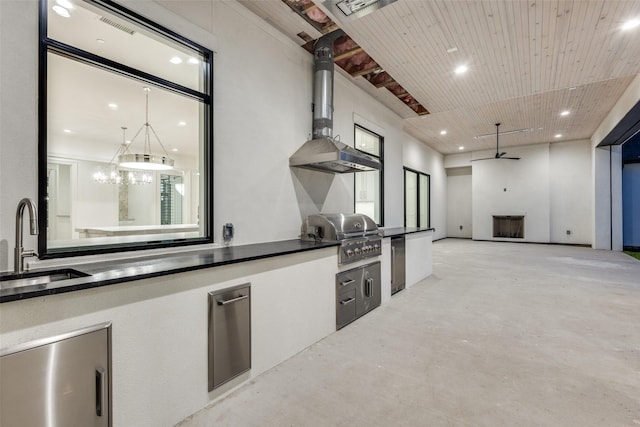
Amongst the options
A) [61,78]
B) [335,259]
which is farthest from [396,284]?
[61,78]

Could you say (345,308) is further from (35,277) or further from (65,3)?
(65,3)

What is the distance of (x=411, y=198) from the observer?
945cm

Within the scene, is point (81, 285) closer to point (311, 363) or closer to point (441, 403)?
point (311, 363)

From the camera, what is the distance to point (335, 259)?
2.96 meters

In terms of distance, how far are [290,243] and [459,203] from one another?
10726mm

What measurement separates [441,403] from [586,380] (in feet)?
3.83

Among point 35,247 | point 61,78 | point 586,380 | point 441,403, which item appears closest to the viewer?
point 35,247

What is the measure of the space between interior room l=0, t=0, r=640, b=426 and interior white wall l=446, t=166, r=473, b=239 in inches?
209

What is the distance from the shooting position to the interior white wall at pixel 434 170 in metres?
8.95

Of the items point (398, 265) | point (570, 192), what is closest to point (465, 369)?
point (398, 265)

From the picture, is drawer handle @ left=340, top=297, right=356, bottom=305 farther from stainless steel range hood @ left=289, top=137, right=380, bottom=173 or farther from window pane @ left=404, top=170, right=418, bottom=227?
window pane @ left=404, top=170, right=418, bottom=227

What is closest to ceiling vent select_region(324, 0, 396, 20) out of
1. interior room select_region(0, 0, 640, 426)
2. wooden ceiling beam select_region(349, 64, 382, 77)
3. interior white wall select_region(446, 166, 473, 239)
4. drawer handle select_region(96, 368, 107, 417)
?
interior room select_region(0, 0, 640, 426)

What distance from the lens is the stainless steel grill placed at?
308cm

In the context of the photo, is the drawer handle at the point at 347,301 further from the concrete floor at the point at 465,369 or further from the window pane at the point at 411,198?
the window pane at the point at 411,198
